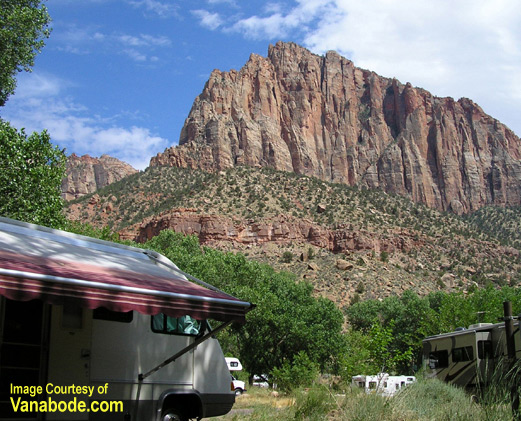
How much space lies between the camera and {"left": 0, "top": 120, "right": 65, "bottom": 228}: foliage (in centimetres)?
1681

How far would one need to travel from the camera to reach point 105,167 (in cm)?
19225

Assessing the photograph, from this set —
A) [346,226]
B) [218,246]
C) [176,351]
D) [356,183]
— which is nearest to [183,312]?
[176,351]

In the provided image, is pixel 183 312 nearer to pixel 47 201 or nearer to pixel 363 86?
pixel 47 201

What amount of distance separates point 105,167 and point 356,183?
103 metres

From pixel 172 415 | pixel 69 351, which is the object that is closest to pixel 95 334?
pixel 69 351

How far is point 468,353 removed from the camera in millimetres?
16844

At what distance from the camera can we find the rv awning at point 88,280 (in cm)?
568

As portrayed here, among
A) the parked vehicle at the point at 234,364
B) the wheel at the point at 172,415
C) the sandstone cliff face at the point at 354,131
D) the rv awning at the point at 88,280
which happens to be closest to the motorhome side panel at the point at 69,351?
the rv awning at the point at 88,280

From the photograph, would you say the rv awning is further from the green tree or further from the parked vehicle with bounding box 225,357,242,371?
the parked vehicle with bounding box 225,357,242,371

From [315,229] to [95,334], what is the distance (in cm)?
6593

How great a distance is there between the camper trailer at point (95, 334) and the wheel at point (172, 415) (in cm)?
2

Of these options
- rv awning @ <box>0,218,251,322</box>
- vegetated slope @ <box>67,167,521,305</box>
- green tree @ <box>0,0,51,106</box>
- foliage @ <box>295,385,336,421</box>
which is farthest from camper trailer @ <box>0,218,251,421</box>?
vegetated slope @ <box>67,167,521,305</box>

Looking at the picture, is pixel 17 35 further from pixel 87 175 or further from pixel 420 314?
pixel 87 175

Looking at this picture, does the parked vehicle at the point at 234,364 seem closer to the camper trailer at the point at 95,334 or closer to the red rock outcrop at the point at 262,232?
the camper trailer at the point at 95,334
